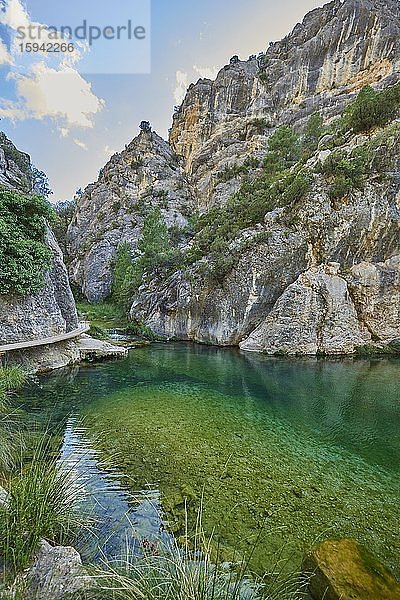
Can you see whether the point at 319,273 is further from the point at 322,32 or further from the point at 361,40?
the point at 322,32

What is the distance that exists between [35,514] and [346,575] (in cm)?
287

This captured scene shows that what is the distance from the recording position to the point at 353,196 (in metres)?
21.1

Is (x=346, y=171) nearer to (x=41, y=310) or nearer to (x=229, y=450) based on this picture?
(x=41, y=310)

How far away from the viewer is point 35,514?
292cm

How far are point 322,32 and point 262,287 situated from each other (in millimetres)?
38084

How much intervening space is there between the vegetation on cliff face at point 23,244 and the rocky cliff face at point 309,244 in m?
12.3

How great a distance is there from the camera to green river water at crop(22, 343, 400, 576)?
13.8 ft

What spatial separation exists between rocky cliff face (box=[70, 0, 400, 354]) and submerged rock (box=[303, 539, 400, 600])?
55.3 feet

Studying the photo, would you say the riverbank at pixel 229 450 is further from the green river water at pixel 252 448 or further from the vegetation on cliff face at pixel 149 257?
the vegetation on cliff face at pixel 149 257

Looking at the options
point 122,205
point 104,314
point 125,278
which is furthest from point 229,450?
point 122,205

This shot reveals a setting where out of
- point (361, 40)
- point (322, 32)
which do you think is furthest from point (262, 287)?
point (322, 32)

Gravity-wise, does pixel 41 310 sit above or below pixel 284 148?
below

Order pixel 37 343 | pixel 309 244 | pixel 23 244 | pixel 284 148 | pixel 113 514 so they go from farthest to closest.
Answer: pixel 284 148, pixel 309 244, pixel 23 244, pixel 37 343, pixel 113 514

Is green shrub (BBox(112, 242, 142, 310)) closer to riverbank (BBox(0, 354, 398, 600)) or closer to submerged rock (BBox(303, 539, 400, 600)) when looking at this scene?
riverbank (BBox(0, 354, 398, 600))
